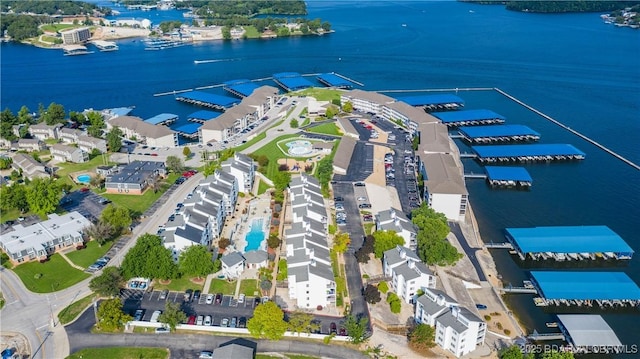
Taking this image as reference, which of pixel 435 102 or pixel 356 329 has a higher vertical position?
pixel 435 102

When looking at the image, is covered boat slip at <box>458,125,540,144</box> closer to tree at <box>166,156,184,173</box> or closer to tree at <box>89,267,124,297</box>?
tree at <box>166,156,184,173</box>

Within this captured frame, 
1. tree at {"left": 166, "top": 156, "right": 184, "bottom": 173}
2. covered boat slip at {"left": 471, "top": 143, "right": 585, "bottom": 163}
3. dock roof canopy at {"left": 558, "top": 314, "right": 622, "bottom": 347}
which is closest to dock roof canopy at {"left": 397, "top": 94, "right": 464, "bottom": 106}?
covered boat slip at {"left": 471, "top": 143, "right": 585, "bottom": 163}

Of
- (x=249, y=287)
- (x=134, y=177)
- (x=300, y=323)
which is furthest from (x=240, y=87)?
(x=300, y=323)

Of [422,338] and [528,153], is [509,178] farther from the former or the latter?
[422,338]

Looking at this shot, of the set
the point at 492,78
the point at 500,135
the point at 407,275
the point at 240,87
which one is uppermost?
the point at 492,78

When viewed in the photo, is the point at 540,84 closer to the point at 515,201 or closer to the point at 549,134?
the point at 549,134

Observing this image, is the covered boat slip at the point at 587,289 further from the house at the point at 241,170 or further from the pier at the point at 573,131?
the house at the point at 241,170

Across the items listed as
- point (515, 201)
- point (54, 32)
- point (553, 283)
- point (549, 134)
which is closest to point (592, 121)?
point (549, 134)
